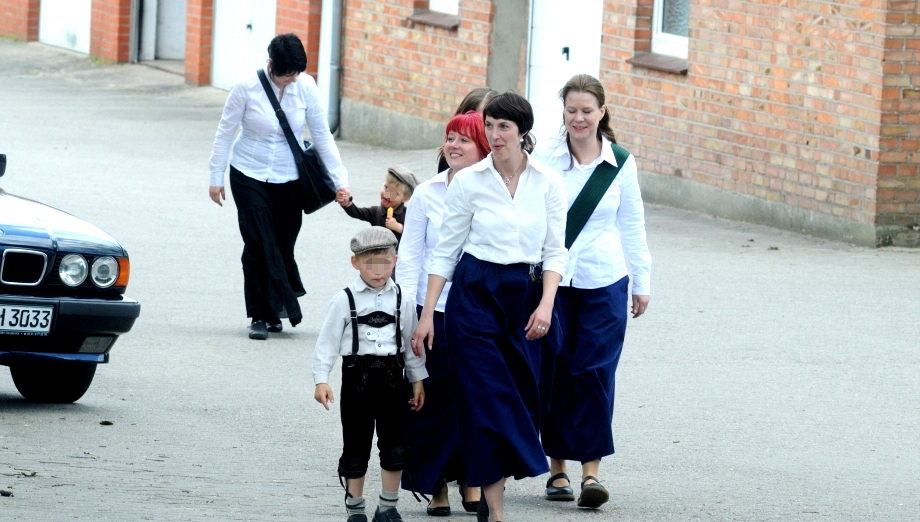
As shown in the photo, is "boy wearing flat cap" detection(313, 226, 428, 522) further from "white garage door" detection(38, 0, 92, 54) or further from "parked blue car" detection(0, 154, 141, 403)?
"white garage door" detection(38, 0, 92, 54)

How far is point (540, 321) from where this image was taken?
645cm

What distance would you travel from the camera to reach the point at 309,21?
2256 centimetres

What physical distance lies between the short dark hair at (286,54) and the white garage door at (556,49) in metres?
7.62

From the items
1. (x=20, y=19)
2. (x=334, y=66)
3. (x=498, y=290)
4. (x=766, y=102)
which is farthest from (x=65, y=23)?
(x=498, y=290)

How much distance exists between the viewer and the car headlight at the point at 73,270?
8211 millimetres

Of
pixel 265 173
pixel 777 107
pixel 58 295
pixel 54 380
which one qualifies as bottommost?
pixel 54 380

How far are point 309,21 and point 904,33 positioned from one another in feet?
34.4

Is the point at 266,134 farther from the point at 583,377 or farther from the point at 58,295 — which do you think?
the point at 583,377

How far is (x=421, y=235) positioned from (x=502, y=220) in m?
0.46

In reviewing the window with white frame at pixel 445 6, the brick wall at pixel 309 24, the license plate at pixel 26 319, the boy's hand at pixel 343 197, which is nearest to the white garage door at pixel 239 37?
the brick wall at pixel 309 24

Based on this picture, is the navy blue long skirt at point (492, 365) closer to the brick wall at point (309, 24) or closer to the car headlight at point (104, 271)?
the car headlight at point (104, 271)

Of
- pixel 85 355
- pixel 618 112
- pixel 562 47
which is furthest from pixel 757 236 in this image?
pixel 85 355

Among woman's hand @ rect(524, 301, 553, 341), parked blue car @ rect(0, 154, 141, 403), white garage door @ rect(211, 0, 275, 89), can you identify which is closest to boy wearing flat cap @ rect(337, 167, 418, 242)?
parked blue car @ rect(0, 154, 141, 403)

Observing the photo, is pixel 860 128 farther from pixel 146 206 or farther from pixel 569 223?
pixel 569 223
